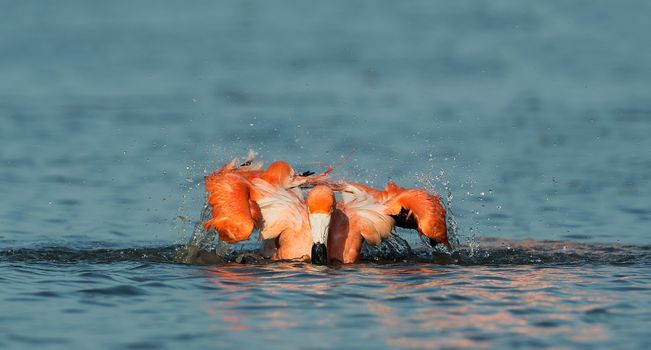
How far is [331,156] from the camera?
16453mm

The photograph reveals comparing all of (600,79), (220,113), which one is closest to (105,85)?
(220,113)

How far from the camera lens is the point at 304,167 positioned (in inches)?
616

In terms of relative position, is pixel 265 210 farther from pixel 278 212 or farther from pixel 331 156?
pixel 331 156

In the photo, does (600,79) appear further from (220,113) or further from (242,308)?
(242,308)

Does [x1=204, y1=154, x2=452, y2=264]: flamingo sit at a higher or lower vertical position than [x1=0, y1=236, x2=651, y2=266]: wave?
higher

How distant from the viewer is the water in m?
8.62

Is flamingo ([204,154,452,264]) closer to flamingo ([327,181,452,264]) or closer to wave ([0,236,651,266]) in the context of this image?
flamingo ([327,181,452,264])

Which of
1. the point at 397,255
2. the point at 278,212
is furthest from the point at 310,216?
the point at 397,255

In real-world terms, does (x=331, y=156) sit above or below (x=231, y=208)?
above

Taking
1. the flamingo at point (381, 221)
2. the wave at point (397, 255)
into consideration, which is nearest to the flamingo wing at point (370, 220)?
the flamingo at point (381, 221)

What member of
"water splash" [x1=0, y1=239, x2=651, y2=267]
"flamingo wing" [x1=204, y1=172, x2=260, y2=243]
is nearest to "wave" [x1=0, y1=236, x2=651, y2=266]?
"water splash" [x1=0, y1=239, x2=651, y2=267]

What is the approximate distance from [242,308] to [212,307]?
0.23 m

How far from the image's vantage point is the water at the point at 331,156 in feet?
28.3

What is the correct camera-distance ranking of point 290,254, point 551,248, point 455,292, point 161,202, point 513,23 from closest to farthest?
1. point 455,292
2. point 290,254
3. point 551,248
4. point 161,202
5. point 513,23
